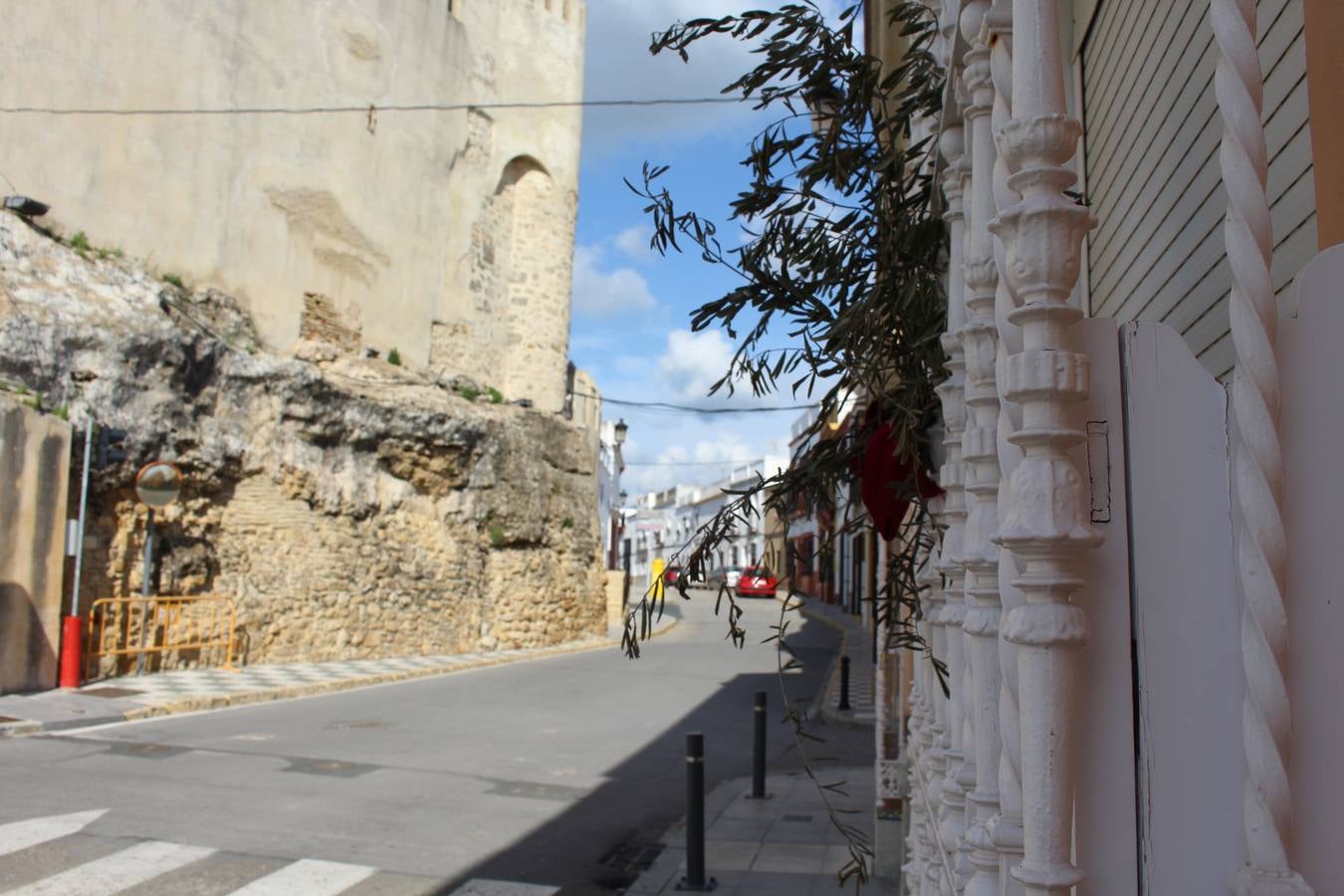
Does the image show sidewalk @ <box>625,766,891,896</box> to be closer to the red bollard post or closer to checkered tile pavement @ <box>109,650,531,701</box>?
checkered tile pavement @ <box>109,650,531,701</box>

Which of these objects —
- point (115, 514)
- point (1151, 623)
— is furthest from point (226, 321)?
point (1151, 623)

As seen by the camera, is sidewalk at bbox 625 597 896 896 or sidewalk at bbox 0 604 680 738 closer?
sidewalk at bbox 625 597 896 896

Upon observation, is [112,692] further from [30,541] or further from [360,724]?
[360,724]

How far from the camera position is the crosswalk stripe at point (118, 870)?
5.43 metres

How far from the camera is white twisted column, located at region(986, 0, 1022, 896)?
1585mm

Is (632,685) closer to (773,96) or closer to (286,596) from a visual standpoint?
(286,596)

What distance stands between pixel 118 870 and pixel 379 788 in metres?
2.64

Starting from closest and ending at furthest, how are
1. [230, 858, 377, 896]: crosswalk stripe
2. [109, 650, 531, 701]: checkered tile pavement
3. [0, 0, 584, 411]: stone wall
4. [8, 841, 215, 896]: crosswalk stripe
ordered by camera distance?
[8, 841, 215, 896]: crosswalk stripe, [230, 858, 377, 896]: crosswalk stripe, [109, 650, 531, 701]: checkered tile pavement, [0, 0, 584, 411]: stone wall

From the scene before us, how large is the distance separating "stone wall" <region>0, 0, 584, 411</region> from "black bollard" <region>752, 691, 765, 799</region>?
1307 cm

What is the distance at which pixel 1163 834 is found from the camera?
57.4 inches

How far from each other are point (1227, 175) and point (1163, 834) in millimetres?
876

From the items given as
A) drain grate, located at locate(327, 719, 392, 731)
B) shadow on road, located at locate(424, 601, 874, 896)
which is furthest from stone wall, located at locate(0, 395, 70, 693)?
shadow on road, located at locate(424, 601, 874, 896)

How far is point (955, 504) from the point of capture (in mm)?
2295

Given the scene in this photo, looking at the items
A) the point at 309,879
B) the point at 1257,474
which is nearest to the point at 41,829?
the point at 309,879
